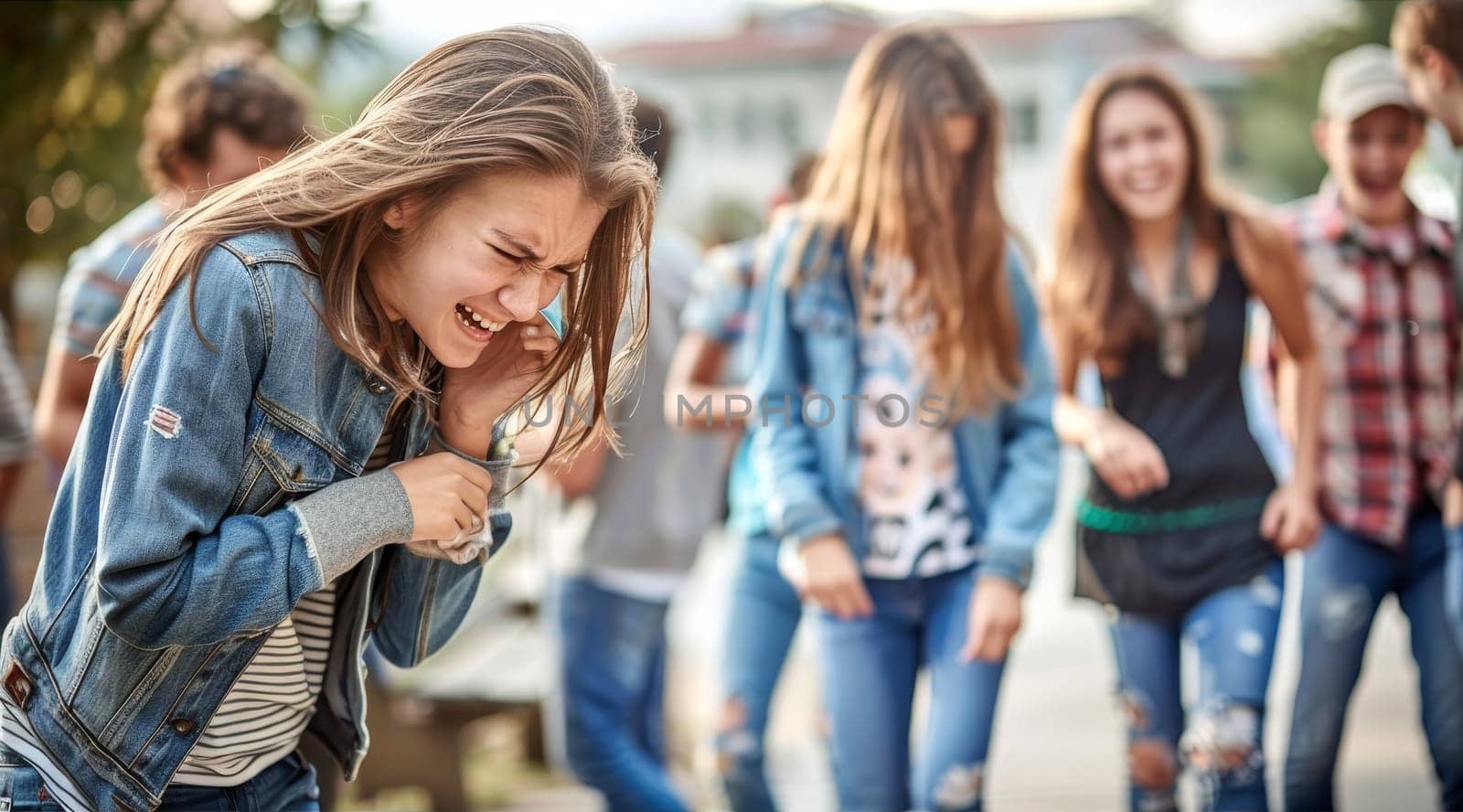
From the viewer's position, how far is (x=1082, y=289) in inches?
118

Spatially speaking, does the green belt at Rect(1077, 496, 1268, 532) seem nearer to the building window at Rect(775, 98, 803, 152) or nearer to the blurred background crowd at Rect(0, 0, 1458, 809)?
the blurred background crowd at Rect(0, 0, 1458, 809)

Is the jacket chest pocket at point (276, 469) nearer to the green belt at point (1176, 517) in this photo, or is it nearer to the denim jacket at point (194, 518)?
the denim jacket at point (194, 518)

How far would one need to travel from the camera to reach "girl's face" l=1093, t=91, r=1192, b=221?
300cm

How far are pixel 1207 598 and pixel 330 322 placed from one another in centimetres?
212

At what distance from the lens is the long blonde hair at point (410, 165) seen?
139 cm

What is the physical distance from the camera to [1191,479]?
9.78ft

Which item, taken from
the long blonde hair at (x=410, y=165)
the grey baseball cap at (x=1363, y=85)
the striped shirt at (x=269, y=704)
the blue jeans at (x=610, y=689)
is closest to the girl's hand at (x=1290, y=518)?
the grey baseball cap at (x=1363, y=85)

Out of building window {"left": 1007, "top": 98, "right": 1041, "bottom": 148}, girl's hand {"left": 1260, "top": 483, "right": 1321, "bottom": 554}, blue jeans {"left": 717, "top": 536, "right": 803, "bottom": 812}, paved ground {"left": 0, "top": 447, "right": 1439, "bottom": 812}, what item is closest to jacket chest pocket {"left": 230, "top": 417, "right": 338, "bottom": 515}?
blue jeans {"left": 717, "top": 536, "right": 803, "bottom": 812}

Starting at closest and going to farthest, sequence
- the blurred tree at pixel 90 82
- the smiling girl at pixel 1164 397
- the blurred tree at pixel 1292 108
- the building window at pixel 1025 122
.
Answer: the smiling girl at pixel 1164 397
the blurred tree at pixel 1292 108
the building window at pixel 1025 122
the blurred tree at pixel 90 82

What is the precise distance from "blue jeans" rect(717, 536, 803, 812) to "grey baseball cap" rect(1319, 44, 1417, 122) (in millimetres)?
1634

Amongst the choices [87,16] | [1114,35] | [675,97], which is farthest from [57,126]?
[1114,35]

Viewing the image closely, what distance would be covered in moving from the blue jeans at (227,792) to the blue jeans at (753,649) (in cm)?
128

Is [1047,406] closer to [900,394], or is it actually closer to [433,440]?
[900,394]

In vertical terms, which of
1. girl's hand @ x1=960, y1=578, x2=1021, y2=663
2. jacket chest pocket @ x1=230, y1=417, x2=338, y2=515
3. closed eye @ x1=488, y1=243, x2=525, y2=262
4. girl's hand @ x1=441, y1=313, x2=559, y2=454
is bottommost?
girl's hand @ x1=960, y1=578, x2=1021, y2=663
